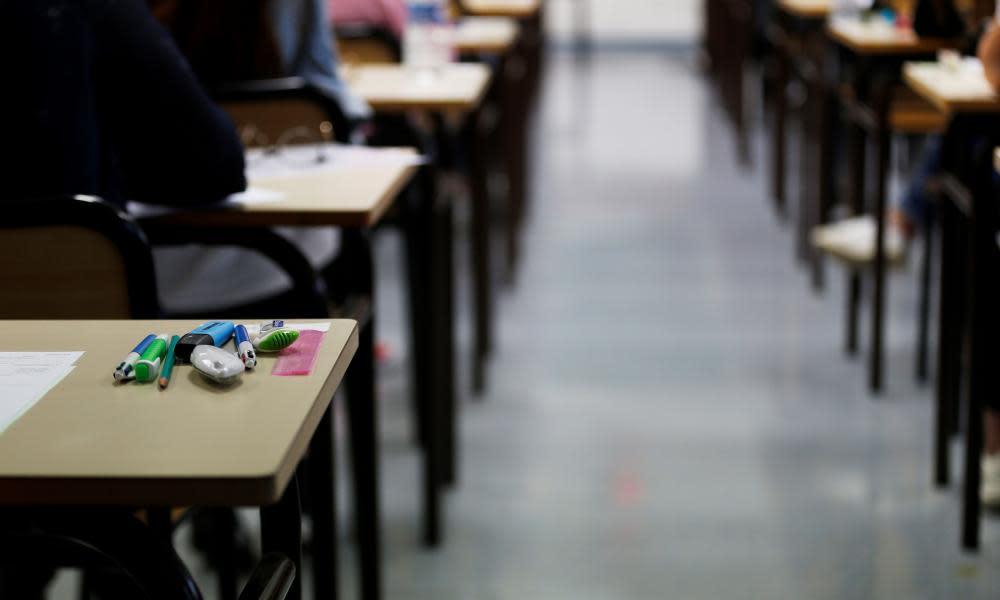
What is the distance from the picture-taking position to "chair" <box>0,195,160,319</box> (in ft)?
4.93

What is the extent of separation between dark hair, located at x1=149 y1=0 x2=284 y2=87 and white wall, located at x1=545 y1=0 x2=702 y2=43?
849 cm

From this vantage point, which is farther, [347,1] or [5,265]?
[347,1]

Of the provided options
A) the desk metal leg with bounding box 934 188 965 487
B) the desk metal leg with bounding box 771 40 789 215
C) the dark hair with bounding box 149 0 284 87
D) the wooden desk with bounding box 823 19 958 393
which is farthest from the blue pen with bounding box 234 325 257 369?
the desk metal leg with bounding box 771 40 789 215

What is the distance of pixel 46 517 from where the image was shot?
116 centimetres

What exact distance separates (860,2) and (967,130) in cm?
171

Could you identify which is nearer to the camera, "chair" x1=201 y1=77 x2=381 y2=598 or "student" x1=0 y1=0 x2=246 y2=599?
"student" x1=0 y1=0 x2=246 y2=599

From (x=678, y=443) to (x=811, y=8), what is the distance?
2.21m

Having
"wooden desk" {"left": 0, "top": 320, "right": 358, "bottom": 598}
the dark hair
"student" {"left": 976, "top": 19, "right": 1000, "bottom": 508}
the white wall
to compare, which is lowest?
the white wall

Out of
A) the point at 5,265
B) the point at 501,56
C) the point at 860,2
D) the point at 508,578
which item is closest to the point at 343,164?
the point at 5,265

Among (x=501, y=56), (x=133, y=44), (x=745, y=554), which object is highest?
(x=133, y=44)

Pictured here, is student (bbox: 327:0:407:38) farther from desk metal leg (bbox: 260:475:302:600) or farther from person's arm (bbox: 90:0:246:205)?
desk metal leg (bbox: 260:475:302:600)

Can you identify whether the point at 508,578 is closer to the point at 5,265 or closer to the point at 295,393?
the point at 5,265

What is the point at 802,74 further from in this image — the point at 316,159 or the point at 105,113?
the point at 105,113

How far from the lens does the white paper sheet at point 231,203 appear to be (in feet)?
6.05
